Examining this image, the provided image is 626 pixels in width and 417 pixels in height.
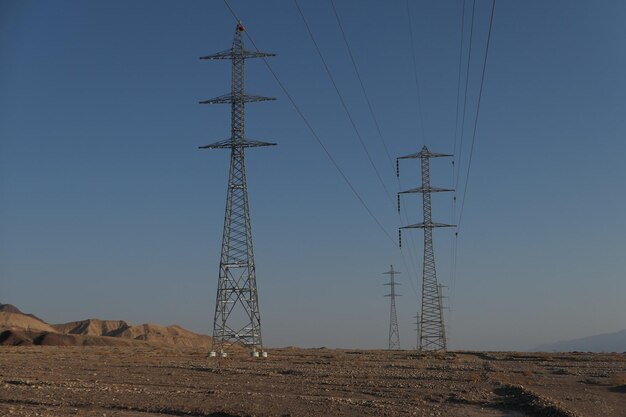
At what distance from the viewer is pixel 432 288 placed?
67375 mm

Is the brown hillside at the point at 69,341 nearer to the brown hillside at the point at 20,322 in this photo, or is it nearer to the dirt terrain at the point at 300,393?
the brown hillside at the point at 20,322

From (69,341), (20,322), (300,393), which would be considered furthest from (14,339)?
(300,393)

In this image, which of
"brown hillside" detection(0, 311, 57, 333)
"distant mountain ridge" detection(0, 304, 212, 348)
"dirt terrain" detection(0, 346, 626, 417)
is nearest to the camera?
"dirt terrain" detection(0, 346, 626, 417)

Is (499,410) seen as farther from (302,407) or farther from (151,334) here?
(151,334)

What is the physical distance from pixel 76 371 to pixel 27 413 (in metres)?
21.6

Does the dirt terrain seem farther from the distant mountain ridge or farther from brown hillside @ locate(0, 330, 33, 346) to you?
the distant mountain ridge

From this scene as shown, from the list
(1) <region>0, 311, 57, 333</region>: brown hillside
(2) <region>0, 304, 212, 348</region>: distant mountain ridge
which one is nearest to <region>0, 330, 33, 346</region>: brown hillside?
(2) <region>0, 304, 212, 348</region>: distant mountain ridge

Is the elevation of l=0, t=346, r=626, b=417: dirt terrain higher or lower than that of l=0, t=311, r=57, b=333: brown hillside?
lower

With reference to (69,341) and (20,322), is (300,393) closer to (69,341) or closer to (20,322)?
(69,341)

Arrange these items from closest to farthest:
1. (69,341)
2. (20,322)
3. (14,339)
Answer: (14,339) → (69,341) → (20,322)

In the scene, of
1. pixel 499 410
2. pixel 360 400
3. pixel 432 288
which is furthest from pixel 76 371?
pixel 432 288

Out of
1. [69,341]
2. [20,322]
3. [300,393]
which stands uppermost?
[20,322]

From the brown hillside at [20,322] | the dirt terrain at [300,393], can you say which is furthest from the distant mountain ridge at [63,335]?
the dirt terrain at [300,393]

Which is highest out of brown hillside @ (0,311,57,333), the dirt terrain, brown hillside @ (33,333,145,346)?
brown hillside @ (0,311,57,333)
